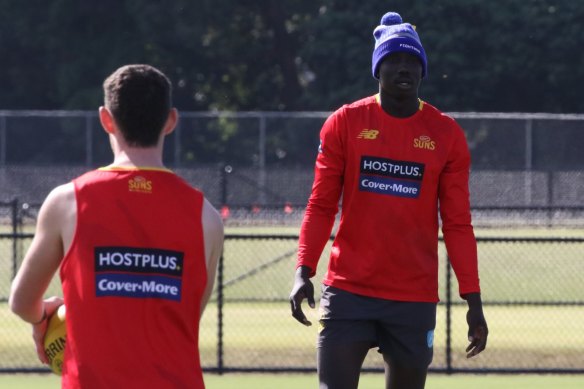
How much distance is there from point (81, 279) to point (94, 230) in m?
0.14

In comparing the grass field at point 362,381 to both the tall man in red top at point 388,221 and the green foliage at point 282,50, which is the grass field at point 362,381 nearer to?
the tall man in red top at point 388,221

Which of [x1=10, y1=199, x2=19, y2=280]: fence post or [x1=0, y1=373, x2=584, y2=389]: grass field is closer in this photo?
[x1=0, y1=373, x2=584, y2=389]: grass field

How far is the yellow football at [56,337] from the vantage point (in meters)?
4.09

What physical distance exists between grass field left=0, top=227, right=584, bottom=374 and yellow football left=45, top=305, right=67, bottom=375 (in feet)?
23.4

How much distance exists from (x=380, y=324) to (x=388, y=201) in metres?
0.53

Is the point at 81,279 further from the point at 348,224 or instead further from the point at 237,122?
the point at 237,122

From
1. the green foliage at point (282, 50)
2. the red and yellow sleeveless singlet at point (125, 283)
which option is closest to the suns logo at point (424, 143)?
the red and yellow sleeveless singlet at point (125, 283)

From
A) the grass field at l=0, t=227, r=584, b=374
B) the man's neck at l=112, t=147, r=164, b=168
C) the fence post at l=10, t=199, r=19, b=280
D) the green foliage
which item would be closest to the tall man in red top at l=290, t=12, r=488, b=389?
the man's neck at l=112, t=147, r=164, b=168

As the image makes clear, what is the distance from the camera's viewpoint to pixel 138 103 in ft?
12.9

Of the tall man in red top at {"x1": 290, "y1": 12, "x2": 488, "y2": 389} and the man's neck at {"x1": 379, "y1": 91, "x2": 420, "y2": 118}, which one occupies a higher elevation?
the man's neck at {"x1": 379, "y1": 91, "x2": 420, "y2": 118}

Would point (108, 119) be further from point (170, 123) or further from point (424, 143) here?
point (424, 143)

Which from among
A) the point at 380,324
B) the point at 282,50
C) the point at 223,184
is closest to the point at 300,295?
the point at 380,324

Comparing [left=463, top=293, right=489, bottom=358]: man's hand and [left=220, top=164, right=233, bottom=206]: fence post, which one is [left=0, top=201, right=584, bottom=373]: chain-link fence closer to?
[left=220, top=164, right=233, bottom=206]: fence post

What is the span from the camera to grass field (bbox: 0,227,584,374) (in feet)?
40.3
